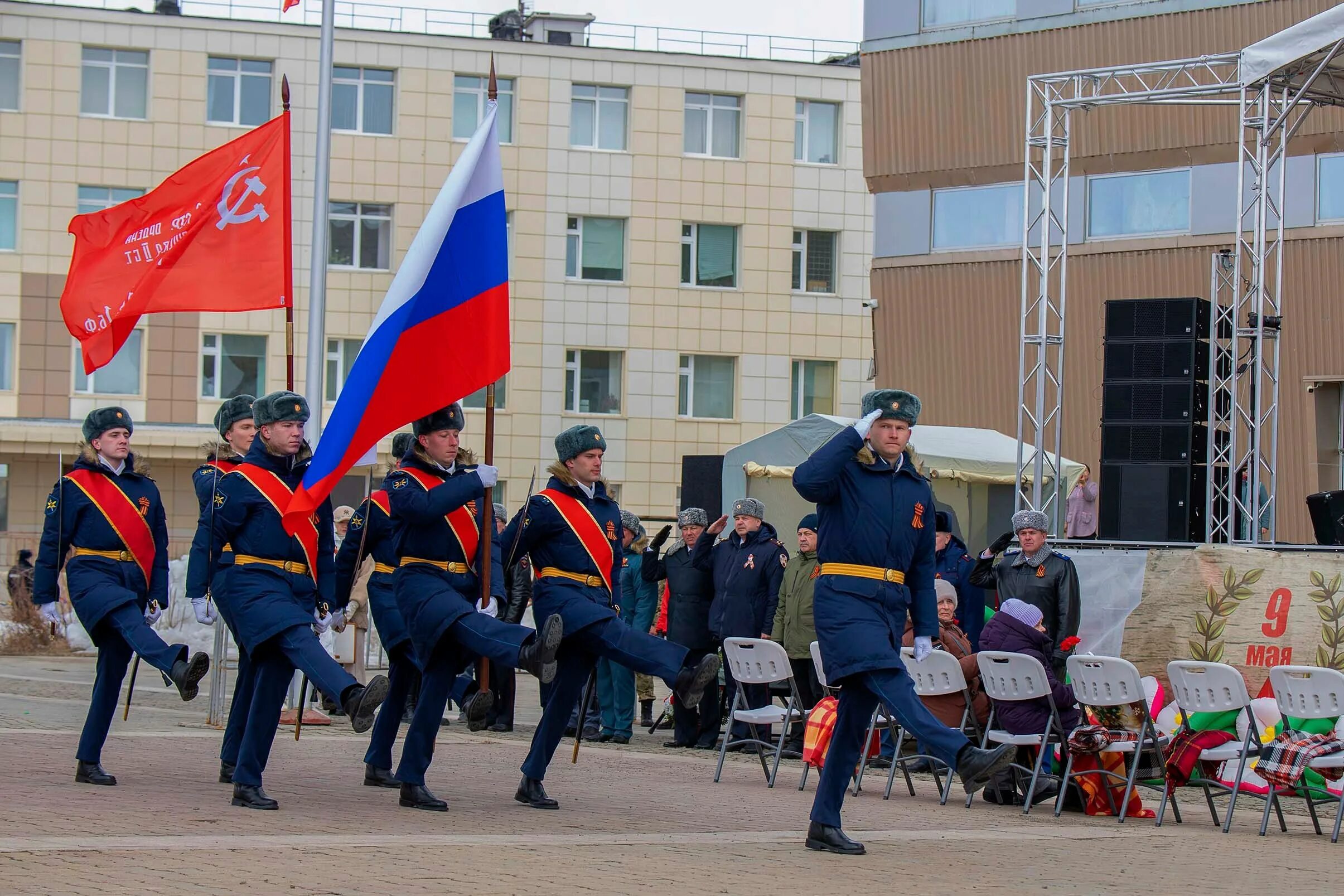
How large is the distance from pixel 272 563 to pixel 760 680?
13.7 ft

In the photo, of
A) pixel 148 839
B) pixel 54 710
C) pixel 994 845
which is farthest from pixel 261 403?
pixel 54 710

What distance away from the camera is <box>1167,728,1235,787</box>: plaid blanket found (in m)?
10.8

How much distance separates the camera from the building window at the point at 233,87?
3838 centimetres

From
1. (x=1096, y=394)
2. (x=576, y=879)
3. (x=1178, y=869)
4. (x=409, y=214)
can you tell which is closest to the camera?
(x=576, y=879)

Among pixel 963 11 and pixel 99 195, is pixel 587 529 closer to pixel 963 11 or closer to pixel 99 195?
pixel 963 11

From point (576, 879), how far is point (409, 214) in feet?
110

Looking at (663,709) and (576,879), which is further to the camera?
(663,709)

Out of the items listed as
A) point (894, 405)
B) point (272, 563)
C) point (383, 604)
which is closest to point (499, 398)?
point (383, 604)

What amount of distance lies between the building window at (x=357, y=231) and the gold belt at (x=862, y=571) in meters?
32.1

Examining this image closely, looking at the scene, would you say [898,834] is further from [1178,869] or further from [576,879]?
[576,879]

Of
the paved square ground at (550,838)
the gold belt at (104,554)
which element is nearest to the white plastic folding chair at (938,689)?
the paved square ground at (550,838)

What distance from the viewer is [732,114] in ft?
134

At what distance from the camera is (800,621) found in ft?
44.9

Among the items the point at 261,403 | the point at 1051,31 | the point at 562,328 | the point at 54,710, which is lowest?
the point at 54,710
